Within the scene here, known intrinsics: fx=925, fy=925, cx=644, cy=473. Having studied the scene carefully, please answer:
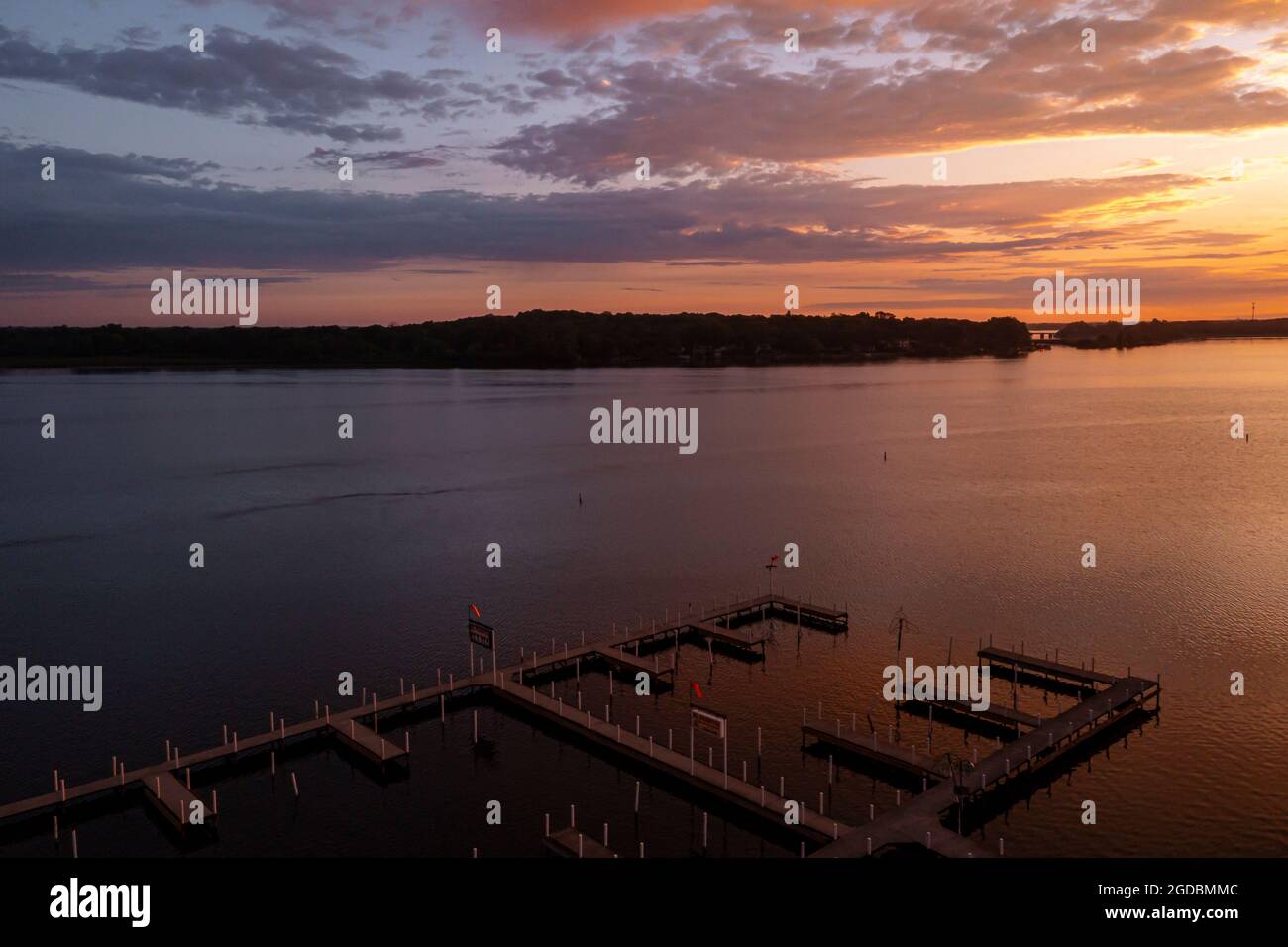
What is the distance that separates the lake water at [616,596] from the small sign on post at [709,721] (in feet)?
5.80

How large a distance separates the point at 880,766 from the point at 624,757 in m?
8.26

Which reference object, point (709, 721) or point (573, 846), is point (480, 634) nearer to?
point (709, 721)

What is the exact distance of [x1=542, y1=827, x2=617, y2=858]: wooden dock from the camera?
921 inches

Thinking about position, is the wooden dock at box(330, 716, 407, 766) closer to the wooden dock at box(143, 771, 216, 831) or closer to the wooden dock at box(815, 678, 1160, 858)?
the wooden dock at box(143, 771, 216, 831)

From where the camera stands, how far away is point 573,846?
77.8 feet

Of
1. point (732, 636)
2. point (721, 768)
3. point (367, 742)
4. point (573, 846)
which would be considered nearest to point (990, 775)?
point (721, 768)

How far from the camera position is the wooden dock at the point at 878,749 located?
28489 millimetres

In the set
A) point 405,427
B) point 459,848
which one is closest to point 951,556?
point 459,848

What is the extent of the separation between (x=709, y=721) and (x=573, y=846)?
6.95 m

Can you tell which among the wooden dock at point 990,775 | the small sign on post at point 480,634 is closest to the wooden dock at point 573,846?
the wooden dock at point 990,775

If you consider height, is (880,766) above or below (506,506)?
below

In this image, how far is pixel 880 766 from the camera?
2967 centimetres

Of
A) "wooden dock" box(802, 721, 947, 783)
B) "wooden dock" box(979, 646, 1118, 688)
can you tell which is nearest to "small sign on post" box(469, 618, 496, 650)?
"wooden dock" box(802, 721, 947, 783)
